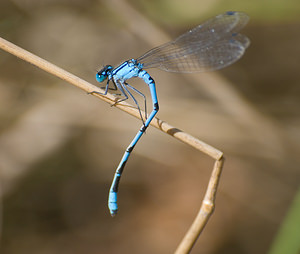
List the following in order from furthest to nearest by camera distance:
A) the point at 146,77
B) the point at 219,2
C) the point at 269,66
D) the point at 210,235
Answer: the point at 269,66, the point at 219,2, the point at 210,235, the point at 146,77

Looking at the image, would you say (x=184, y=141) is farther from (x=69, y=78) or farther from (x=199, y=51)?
(x=199, y=51)

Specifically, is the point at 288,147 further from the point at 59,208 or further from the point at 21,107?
the point at 21,107

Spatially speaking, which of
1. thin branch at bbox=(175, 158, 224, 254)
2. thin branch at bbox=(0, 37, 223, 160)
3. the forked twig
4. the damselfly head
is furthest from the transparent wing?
thin branch at bbox=(175, 158, 224, 254)

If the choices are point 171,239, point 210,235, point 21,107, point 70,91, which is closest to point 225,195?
point 210,235

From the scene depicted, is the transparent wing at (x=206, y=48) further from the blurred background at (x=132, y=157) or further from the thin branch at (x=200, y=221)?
the thin branch at (x=200, y=221)

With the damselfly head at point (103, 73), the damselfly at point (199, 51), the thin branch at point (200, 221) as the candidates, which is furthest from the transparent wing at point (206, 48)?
the thin branch at point (200, 221)
